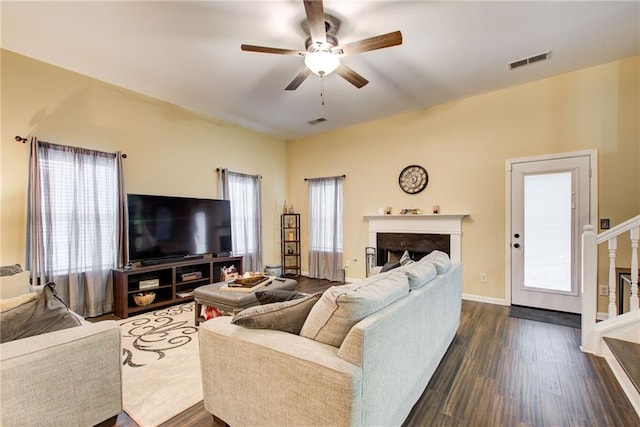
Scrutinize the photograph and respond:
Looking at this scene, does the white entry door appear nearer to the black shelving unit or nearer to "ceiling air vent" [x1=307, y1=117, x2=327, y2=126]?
"ceiling air vent" [x1=307, y1=117, x2=327, y2=126]

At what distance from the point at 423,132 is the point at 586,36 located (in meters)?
2.10

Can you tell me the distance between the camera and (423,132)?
15.1 ft

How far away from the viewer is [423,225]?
4.57 m

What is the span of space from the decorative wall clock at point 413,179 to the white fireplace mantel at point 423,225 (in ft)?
1.55

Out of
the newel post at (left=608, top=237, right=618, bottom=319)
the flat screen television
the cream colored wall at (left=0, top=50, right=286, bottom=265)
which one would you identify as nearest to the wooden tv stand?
the flat screen television

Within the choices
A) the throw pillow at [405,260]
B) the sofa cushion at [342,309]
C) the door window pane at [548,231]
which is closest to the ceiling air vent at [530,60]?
the door window pane at [548,231]

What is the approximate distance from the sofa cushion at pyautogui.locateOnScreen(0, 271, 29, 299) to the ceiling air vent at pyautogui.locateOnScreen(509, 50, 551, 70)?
535 cm

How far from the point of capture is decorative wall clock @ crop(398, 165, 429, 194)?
461 centimetres

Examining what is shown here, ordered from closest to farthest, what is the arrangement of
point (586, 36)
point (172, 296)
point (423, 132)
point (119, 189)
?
1. point (586, 36)
2. point (119, 189)
3. point (172, 296)
4. point (423, 132)

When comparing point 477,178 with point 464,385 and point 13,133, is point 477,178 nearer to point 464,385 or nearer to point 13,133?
point 464,385

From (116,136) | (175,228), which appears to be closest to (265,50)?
(116,136)

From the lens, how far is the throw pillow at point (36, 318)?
149 cm

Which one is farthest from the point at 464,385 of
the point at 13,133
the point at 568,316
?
the point at 13,133

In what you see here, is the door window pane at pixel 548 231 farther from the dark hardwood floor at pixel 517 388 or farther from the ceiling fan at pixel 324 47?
the ceiling fan at pixel 324 47
